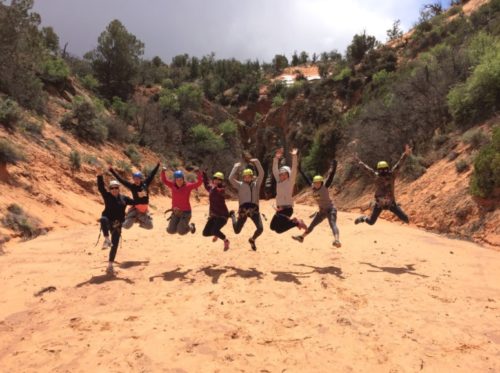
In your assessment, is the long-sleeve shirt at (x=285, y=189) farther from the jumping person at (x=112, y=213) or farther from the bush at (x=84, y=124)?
the bush at (x=84, y=124)

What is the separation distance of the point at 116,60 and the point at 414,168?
35187mm

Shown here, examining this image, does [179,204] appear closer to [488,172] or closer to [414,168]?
[488,172]

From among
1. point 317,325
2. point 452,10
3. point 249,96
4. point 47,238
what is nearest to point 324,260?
point 317,325

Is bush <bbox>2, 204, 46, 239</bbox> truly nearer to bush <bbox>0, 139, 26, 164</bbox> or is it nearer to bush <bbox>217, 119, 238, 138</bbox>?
bush <bbox>0, 139, 26, 164</bbox>

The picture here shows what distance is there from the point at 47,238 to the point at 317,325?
394 inches

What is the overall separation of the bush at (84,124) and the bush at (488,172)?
23.1m

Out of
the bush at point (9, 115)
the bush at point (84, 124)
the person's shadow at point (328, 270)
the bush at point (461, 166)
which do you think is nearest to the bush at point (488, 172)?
the bush at point (461, 166)

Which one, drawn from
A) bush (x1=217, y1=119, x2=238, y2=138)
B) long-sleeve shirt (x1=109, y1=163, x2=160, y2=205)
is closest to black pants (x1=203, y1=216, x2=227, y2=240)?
long-sleeve shirt (x1=109, y1=163, x2=160, y2=205)

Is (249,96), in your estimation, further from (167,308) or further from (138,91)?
(167,308)

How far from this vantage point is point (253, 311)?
651 cm

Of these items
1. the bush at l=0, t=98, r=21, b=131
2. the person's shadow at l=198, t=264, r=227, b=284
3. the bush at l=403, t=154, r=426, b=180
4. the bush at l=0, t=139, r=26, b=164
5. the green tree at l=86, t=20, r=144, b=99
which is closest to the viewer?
the person's shadow at l=198, t=264, r=227, b=284

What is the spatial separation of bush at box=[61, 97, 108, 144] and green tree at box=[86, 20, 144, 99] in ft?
55.6

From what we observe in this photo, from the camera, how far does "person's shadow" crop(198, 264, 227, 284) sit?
27.0 ft

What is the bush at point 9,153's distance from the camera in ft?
54.9
